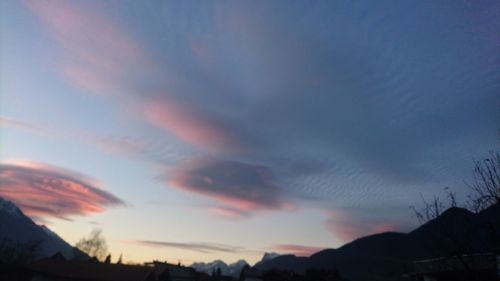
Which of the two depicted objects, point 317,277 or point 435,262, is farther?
point 317,277

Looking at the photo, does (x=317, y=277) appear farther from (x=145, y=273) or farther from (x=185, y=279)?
(x=145, y=273)

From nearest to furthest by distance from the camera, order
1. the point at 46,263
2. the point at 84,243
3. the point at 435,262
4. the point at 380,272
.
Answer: the point at 435,262, the point at 46,263, the point at 84,243, the point at 380,272

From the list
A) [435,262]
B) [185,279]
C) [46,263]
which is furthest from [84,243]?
[435,262]

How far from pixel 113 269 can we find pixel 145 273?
6.00 m

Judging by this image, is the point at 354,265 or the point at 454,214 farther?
the point at 354,265

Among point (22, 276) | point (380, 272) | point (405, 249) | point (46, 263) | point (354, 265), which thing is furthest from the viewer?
point (405, 249)

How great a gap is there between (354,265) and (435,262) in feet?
567

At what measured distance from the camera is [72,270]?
5700cm

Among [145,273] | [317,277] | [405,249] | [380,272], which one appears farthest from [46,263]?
[405,249]

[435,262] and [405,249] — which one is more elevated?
[405,249]

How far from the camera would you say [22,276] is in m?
54.2

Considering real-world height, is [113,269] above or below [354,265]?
below

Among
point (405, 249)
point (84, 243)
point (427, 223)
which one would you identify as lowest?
point (427, 223)

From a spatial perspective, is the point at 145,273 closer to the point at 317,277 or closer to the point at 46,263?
the point at 46,263
